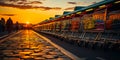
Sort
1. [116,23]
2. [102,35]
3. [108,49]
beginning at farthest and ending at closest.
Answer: [102,35] < [108,49] < [116,23]

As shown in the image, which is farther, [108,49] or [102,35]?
[102,35]

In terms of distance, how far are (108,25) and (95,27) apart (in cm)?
160

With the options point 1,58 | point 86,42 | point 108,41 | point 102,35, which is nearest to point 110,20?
point 108,41

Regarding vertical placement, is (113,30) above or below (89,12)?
below

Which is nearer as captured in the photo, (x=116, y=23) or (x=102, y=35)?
(x=116, y=23)

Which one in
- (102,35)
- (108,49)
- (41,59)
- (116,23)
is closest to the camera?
(41,59)

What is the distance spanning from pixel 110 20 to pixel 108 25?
0.33m

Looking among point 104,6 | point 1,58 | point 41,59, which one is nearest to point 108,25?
point 104,6

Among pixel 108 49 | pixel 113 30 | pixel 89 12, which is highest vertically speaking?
pixel 89 12

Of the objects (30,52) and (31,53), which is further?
(30,52)

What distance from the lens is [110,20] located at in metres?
12.3

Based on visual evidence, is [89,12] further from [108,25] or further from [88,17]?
[108,25]

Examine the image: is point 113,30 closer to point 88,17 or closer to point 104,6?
point 104,6

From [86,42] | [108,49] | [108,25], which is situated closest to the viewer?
[108,25]
